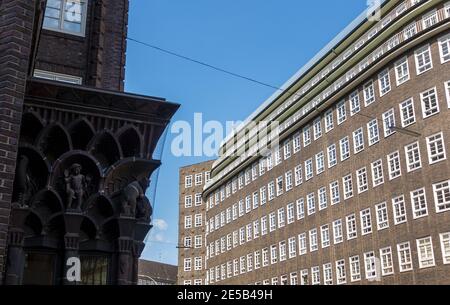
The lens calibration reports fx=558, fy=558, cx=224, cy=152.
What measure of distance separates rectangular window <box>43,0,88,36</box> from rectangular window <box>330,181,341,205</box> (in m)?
31.0

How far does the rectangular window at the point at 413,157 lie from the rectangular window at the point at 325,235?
1067cm

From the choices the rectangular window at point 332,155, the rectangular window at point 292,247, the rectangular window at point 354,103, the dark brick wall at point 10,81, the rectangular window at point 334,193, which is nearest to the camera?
the dark brick wall at point 10,81

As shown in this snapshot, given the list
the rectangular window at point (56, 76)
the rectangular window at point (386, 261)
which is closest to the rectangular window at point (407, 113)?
the rectangular window at point (386, 261)

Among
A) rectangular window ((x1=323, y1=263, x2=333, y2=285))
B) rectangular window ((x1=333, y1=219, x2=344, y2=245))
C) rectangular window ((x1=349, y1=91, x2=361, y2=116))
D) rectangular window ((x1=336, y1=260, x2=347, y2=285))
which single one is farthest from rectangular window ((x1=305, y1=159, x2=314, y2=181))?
rectangular window ((x1=336, y1=260, x2=347, y2=285))

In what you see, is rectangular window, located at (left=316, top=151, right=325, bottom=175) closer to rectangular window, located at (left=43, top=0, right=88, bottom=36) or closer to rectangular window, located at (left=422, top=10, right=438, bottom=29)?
rectangular window, located at (left=422, top=10, right=438, bottom=29)

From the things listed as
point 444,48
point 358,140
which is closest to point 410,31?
point 444,48

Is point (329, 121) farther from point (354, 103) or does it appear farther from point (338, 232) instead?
point (338, 232)

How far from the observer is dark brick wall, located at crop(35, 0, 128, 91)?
14000 mm

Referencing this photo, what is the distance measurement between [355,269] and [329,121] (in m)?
12.7

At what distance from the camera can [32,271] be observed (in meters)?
8.43

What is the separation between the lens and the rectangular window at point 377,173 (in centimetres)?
3778

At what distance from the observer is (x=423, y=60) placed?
118 ft

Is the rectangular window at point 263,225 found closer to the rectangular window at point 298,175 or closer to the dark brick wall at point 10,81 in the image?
the rectangular window at point 298,175

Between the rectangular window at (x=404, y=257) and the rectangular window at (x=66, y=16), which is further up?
the rectangular window at (x=66, y=16)
